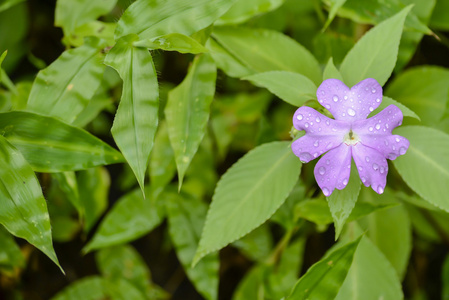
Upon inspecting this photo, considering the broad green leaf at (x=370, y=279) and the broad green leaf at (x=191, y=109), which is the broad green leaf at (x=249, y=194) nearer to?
the broad green leaf at (x=191, y=109)

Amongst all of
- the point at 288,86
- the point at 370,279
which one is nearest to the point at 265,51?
the point at 288,86

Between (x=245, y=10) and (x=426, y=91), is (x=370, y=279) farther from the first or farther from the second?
(x=245, y=10)

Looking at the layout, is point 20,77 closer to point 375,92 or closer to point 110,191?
point 110,191

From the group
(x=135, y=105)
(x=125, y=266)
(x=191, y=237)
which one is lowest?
(x=125, y=266)

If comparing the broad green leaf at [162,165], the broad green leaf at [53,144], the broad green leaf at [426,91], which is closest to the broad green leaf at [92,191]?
the broad green leaf at [162,165]

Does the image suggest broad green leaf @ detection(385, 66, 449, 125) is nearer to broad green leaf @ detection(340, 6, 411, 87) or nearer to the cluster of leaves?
the cluster of leaves

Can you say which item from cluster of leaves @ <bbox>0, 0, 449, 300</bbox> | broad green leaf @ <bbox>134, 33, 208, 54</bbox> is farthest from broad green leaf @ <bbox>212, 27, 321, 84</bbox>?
broad green leaf @ <bbox>134, 33, 208, 54</bbox>
